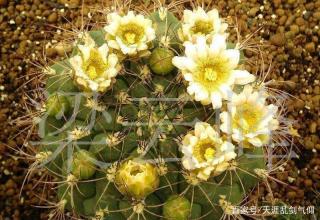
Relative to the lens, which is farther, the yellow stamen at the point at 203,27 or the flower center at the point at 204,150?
the yellow stamen at the point at 203,27

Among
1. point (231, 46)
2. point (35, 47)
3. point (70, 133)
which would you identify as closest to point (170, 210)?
point (70, 133)

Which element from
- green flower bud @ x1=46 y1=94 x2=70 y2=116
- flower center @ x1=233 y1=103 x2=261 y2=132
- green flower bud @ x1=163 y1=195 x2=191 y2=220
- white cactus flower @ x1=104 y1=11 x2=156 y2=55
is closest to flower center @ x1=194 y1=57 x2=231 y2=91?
flower center @ x1=233 y1=103 x2=261 y2=132

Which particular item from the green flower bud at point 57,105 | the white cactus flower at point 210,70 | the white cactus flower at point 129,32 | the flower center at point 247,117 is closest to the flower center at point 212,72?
the white cactus flower at point 210,70

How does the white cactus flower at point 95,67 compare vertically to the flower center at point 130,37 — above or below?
below

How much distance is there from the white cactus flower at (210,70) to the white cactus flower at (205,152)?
89 millimetres

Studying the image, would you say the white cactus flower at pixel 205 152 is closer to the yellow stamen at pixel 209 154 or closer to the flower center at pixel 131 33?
the yellow stamen at pixel 209 154

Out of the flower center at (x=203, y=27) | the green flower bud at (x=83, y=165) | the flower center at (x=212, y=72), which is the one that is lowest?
the green flower bud at (x=83, y=165)

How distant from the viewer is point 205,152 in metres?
1.65

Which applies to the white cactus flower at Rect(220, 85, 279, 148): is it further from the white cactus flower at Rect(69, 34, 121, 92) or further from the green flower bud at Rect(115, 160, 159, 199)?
the white cactus flower at Rect(69, 34, 121, 92)

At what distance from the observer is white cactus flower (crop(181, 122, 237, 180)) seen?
1620 millimetres

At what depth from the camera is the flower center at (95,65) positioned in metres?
1.75

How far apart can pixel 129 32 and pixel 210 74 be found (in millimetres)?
345

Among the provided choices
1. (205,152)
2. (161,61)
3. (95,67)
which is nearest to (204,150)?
(205,152)

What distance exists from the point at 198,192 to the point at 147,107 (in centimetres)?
32
